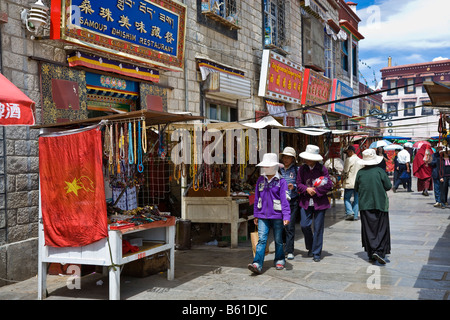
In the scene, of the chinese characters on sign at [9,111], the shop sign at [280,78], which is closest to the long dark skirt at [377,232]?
the chinese characters on sign at [9,111]

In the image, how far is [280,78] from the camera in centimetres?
1452

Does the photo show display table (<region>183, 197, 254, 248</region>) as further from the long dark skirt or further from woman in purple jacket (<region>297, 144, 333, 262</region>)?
the long dark skirt

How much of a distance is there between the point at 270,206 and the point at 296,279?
1.04 m

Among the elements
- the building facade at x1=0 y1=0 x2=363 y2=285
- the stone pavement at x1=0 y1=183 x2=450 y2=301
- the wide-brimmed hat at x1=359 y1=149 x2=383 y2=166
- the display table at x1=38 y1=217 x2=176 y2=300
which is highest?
the building facade at x1=0 y1=0 x2=363 y2=285

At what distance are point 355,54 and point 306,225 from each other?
1965 cm

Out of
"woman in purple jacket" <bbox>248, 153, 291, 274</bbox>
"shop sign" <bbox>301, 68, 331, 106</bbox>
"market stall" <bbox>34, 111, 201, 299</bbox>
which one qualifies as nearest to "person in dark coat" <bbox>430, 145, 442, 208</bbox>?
"shop sign" <bbox>301, 68, 331, 106</bbox>

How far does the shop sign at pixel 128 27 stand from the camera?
22.8ft

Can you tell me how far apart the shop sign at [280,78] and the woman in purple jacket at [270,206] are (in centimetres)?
733

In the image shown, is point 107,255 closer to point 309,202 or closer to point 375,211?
point 309,202

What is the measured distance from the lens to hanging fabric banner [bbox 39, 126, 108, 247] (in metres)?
5.15

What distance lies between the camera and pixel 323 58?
18703 mm

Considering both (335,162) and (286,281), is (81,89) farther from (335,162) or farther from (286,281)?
(335,162)

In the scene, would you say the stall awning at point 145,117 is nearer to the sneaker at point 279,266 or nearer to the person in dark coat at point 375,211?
the sneaker at point 279,266

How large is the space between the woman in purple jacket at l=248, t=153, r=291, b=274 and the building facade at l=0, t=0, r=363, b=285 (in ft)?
5.91
